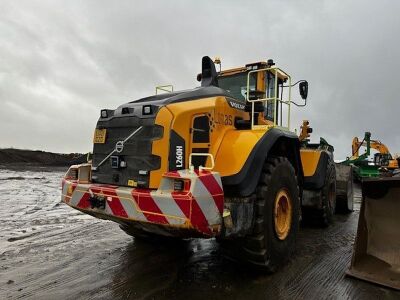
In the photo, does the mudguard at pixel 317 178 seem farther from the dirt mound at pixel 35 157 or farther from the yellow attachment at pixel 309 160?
the dirt mound at pixel 35 157

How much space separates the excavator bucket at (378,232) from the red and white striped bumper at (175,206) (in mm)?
1816

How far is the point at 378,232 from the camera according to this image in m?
4.34

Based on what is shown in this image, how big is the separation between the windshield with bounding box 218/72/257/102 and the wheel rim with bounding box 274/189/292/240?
65.7 inches

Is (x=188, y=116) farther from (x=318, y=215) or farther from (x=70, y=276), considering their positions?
(x=318, y=215)

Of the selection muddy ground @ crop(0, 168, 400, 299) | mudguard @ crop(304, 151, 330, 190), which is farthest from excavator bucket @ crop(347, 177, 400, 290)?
mudguard @ crop(304, 151, 330, 190)

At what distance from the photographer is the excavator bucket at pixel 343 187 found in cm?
845

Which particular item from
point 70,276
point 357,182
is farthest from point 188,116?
point 357,182

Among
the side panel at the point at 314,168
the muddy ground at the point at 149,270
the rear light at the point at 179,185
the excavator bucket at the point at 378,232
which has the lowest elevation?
the muddy ground at the point at 149,270

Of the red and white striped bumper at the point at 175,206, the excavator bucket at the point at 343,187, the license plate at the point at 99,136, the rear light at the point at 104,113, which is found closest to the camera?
the red and white striped bumper at the point at 175,206

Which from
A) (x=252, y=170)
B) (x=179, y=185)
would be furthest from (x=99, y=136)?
(x=252, y=170)

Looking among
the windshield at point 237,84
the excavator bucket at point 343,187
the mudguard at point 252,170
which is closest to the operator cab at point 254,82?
the windshield at point 237,84

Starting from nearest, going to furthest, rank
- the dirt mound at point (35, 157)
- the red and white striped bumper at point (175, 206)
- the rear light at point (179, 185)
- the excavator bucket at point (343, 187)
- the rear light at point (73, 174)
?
the red and white striped bumper at point (175, 206) < the rear light at point (179, 185) < the rear light at point (73, 174) < the excavator bucket at point (343, 187) < the dirt mound at point (35, 157)

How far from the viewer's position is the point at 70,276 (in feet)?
13.2

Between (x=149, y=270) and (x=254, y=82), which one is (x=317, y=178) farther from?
(x=149, y=270)
